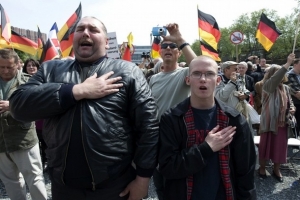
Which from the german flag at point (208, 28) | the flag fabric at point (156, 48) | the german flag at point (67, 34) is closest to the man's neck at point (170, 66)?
the german flag at point (208, 28)

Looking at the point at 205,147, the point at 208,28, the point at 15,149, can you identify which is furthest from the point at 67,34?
the point at 205,147

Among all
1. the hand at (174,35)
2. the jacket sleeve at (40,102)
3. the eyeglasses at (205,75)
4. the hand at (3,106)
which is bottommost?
the hand at (3,106)

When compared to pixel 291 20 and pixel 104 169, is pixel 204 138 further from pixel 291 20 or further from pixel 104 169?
Answer: pixel 291 20

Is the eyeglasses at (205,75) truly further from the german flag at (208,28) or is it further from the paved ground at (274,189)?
the german flag at (208,28)

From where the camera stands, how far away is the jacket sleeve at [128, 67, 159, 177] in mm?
1823

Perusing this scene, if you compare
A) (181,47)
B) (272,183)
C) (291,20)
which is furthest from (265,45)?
(291,20)

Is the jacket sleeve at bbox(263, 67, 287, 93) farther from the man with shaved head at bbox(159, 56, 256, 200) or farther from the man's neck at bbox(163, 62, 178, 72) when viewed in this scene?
the man with shaved head at bbox(159, 56, 256, 200)

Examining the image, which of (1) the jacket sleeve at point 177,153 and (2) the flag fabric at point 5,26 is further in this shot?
(2) the flag fabric at point 5,26

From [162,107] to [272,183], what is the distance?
267 centimetres

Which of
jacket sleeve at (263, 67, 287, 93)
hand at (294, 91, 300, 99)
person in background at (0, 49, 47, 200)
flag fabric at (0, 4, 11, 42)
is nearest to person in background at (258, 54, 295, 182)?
jacket sleeve at (263, 67, 287, 93)

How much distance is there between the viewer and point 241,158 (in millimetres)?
1915

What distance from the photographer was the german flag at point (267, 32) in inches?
244

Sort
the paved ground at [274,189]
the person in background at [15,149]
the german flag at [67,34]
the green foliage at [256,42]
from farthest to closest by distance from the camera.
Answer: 1. the green foliage at [256,42]
2. the german flag at [67,34]
3. the paved ground at [274,189]
4. the person in background at [15,149]

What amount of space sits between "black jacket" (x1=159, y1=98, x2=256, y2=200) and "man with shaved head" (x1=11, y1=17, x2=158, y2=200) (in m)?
0.10
